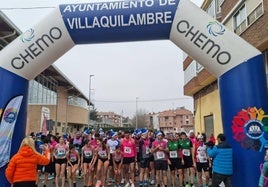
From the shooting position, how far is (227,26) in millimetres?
18094

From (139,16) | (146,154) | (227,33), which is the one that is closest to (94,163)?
(146,154)

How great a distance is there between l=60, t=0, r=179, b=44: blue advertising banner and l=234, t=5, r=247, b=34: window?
29.4ft

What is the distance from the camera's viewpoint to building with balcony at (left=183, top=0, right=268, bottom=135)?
13597 millimetres

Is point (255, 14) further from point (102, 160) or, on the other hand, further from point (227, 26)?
point (102, 160)

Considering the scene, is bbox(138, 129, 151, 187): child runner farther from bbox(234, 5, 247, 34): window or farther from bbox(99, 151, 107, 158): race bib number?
bbox(234, 5, 247, 34): window

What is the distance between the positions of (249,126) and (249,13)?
364 inches

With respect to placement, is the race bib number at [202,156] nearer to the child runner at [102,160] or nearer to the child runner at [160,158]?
the child runner at [160,158]

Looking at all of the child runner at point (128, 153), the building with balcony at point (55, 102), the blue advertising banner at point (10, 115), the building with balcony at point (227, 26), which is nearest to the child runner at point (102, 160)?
the child runner at point (128, 153)

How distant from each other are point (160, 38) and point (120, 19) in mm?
1150

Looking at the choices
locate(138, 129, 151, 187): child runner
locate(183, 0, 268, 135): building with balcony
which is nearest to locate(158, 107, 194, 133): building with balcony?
locate(183, 0, 268, 135): building with balcony

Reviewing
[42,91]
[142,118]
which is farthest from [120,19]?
[142,118]

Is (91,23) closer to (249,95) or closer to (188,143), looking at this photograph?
(249,95)

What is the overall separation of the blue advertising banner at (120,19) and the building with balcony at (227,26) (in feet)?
4.51

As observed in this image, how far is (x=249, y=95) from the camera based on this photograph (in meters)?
7.21
